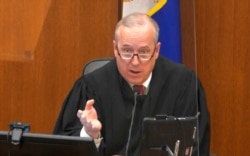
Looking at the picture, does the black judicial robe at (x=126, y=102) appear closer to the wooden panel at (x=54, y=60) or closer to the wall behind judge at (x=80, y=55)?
the wall behind judge at (x=80, y=55)

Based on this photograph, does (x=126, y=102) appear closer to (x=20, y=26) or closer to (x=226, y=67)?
(x=226, y=67)

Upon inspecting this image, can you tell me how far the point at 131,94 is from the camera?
2.38 meters

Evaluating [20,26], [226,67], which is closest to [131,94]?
[226,67]

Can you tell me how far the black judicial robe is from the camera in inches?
91.2

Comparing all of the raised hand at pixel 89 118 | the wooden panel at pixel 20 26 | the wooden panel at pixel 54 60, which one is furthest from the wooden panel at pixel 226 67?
the raised hand at pixel 89 118

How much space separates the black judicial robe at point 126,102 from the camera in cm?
232

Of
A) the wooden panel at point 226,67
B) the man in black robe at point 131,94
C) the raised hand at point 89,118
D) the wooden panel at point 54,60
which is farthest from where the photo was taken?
the wooden panel at point 54,60

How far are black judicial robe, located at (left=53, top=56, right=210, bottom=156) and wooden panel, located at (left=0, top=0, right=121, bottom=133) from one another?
4.58 feet

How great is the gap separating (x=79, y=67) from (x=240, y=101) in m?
1.27

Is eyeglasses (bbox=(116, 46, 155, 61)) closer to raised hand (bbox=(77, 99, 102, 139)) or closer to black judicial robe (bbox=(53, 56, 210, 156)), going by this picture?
black judicial robe (bbox=(53, 56, 210, 156))

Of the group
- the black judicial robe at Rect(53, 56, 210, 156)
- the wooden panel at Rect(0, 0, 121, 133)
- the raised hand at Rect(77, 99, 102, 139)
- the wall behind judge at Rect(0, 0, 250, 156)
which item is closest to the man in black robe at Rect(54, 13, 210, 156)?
the black judicial robe at Rect(53, 56, 210, 156)

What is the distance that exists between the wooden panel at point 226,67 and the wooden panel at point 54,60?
2.38 ft

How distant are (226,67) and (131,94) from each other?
1.57 m

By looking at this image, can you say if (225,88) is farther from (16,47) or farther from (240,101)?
(16,47)
